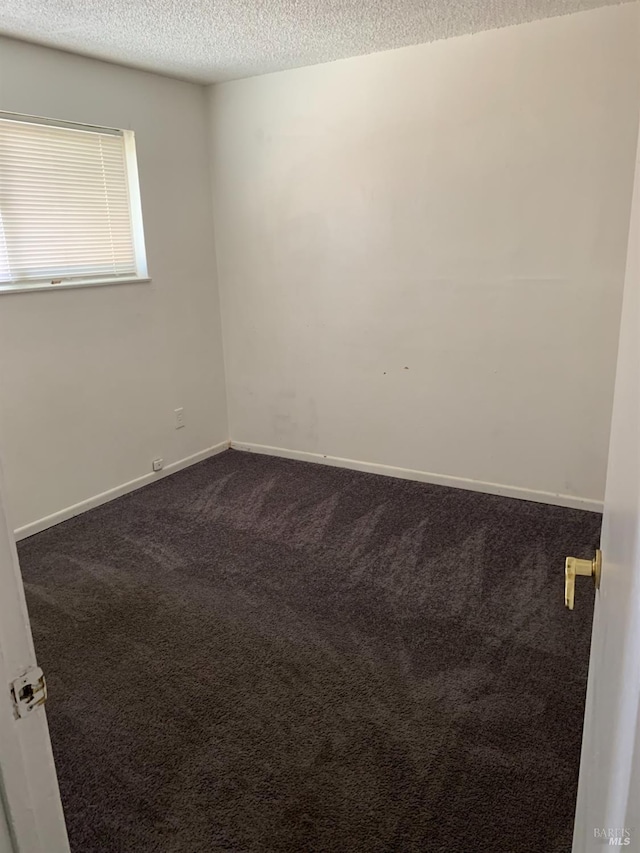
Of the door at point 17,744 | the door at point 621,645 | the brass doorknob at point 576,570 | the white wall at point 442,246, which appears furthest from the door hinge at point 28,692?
the white wall at point 442,246

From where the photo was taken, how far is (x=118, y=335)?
3.62 metres

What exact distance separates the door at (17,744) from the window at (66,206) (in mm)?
2728

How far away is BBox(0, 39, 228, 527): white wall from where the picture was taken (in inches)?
123

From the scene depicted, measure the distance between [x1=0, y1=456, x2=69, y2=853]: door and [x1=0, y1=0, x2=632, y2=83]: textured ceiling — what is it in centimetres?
256

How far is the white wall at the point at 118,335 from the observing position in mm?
3113

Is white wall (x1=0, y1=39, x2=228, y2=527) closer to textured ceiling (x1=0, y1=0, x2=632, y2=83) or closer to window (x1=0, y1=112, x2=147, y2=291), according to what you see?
window (x1=0, y1=112, x2=147, y2=291)

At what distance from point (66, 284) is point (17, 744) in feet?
9.74

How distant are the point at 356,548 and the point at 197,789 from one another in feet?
4.84

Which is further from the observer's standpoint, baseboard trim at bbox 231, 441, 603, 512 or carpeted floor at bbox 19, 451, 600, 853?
baseboard trim at bbox 231, 441, 603, 512

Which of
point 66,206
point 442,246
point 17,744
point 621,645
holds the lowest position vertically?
point 17,744

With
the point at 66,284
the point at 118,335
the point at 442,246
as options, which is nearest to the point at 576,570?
the point at 442,246

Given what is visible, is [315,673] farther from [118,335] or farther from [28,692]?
[118,335]

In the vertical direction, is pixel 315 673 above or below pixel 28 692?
below

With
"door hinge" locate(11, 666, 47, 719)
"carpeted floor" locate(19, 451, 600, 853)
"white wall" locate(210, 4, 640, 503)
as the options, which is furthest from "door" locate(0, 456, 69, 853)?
"white wall" locate(210, 4, 640, 503)
